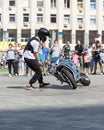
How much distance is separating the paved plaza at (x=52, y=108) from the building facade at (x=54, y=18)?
7778 cm

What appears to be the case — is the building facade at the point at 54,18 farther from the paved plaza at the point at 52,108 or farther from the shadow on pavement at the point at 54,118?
the shadow on pavement at the point at 54,118

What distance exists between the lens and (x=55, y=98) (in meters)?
13.1

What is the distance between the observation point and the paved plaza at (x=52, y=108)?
8.65 meters

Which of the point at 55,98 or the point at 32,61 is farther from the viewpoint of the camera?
the point at 32,61

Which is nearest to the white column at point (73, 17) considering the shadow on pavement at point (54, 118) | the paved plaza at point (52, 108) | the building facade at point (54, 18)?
the building facade at point (54, 18)

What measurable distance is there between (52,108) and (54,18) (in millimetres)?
85290

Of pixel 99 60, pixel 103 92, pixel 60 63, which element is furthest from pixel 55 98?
pixel 99 60

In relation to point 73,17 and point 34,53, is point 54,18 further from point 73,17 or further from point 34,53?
point 34,53

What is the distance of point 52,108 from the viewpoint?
11.0m

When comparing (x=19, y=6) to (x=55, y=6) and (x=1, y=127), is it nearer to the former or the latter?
(x=55, y=6)

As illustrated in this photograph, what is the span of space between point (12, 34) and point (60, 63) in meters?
79.8

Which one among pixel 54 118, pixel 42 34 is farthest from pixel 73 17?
pixel 54 118

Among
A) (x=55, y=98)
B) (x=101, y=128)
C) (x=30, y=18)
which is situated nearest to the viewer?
(x=101, y=128)

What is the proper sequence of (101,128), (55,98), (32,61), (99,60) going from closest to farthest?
(101,128)
(55,98)
(32,61)
(99,60)
